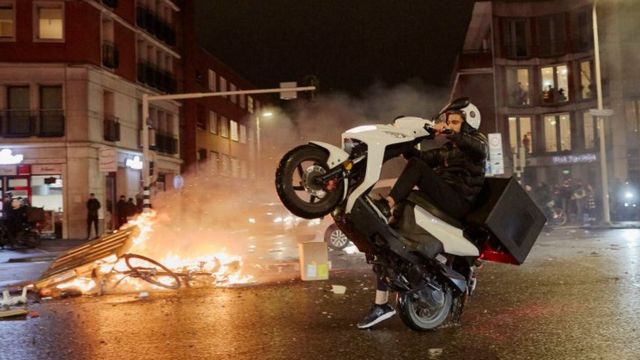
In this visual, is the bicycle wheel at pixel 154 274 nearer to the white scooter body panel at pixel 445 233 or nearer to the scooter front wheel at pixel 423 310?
the scooter front wheel at pixel 423 310

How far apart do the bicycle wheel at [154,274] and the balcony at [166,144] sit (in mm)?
27138

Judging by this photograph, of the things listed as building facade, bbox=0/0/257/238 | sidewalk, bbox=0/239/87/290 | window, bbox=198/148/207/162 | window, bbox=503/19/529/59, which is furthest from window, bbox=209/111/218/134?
sidewalk, bbox=0/239/87/290

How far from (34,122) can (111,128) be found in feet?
11.2

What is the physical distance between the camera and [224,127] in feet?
170

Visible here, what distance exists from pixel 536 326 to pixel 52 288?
22.1 ft

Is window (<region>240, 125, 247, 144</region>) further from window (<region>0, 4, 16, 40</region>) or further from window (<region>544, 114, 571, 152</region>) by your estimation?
window (<region>0, 4, 16, 40</region>)

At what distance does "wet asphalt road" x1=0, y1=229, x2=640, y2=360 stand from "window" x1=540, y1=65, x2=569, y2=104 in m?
35.6

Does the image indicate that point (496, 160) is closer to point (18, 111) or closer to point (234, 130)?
point (18, 111)

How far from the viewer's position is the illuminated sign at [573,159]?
39562mm

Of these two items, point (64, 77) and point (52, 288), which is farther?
point (64, 77)

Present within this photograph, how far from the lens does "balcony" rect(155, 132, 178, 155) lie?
3617 centimetres

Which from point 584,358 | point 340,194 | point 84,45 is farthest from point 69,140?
point 584,358

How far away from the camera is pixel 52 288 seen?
29.1 ft

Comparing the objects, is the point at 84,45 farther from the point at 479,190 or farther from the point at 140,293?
the point at 479,190
